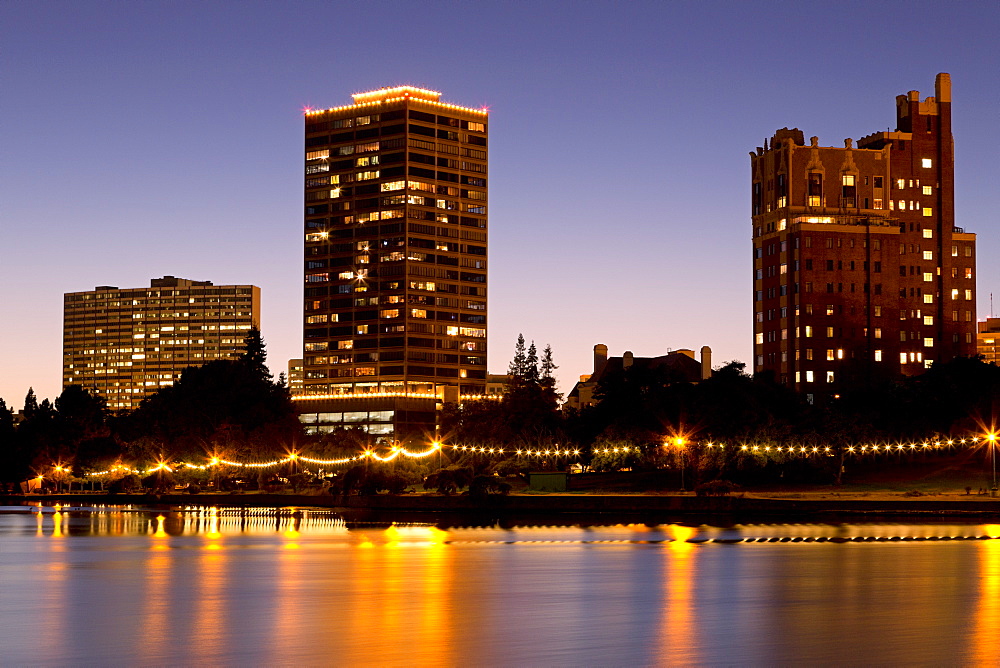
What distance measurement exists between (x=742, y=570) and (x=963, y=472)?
62800mm

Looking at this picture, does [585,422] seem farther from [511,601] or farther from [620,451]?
[511,601]

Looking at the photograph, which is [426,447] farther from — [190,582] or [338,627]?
[338,627]

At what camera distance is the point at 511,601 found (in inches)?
1318

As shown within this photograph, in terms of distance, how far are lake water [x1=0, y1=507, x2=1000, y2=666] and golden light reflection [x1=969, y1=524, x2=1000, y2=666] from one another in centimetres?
5

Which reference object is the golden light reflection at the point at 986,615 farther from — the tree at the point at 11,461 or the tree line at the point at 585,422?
the tree at the point at 11,461

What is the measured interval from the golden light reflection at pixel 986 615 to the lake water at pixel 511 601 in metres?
0.05

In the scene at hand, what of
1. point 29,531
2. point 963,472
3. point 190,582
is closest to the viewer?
point 190,582

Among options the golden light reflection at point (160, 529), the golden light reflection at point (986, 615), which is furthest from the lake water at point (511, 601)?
the golden light reflection at point (160, 529)

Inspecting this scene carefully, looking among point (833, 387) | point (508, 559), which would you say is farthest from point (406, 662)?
point (833, 387)

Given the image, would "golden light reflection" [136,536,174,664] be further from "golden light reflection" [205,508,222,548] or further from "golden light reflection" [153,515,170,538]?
"golden light reflection" [153,515,170,538]

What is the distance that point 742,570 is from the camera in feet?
137

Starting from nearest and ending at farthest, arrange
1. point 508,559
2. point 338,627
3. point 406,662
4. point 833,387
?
1. point 406,662
2. point 338,627
3. point 508,559
4. point 833,387

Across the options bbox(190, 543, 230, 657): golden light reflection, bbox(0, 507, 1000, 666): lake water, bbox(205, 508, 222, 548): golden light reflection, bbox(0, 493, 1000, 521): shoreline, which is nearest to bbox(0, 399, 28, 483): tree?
bbox(205, 508, 222, 548): golden light reflection

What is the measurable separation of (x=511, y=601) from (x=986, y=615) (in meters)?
10.9
